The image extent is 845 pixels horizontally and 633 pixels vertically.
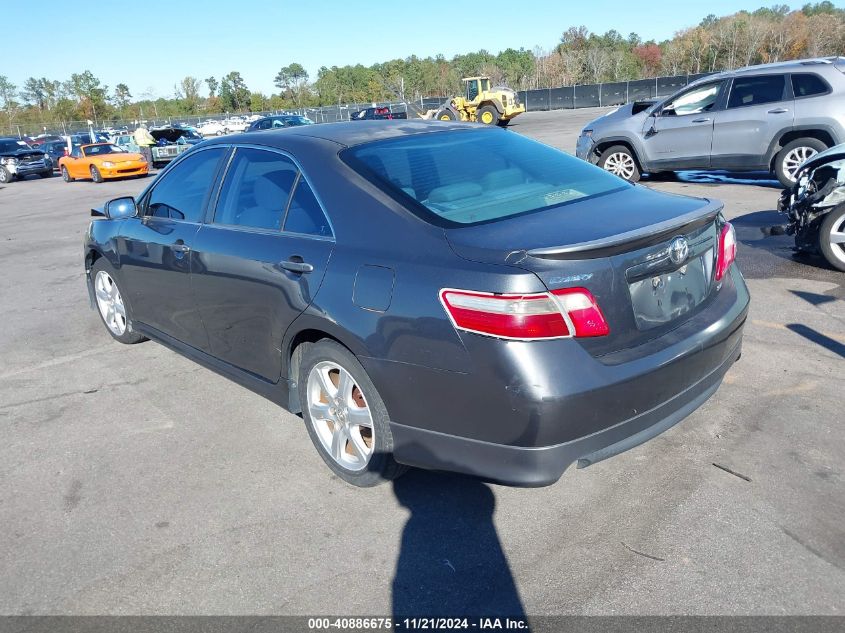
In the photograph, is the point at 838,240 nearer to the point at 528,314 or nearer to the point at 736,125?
the point at 528,314

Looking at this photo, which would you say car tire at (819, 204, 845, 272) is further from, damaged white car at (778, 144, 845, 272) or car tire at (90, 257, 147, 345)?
car tire at (90, 257, 147, 345)

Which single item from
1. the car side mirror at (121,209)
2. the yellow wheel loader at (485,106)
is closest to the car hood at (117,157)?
the yellow wheel loader at (485,106)

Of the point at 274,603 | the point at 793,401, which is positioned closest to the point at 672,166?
the point at 793,401

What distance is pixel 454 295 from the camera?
2734 mm

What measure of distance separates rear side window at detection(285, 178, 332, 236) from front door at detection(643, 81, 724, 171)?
31.3 feet

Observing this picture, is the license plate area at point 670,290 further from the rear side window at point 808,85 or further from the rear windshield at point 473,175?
the rear side window at point 808,85

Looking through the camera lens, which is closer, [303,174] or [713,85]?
[303,174]

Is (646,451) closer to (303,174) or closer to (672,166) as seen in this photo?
(303,174)

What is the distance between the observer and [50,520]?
3.38 m

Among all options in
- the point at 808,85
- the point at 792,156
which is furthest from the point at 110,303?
the point at 808,85

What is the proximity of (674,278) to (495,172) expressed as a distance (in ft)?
3.71

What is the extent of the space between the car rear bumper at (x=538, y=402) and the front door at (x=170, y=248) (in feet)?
6.12

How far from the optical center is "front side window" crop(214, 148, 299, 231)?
373cm

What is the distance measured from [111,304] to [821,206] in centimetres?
631
